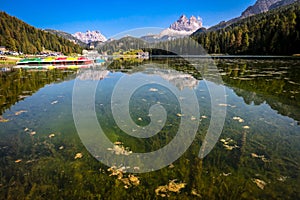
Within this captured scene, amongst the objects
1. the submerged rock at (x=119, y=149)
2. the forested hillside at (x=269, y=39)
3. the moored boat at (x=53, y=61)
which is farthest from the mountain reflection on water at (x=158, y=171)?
the forested hillside at (x=269, y=39)

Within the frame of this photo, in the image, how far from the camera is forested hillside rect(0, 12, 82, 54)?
107 meters

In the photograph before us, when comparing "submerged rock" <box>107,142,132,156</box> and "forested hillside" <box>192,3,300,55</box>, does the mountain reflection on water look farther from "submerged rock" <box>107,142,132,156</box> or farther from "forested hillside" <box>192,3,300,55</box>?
"forested hillside" <box>192,3,300,55</box>

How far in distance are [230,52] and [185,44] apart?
49.0m

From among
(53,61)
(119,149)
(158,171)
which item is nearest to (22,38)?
(53,61)

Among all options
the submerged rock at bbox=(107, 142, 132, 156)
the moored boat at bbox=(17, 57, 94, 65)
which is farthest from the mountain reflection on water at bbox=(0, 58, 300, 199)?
the moored boat at bbox=(17, 57, 94, 65)

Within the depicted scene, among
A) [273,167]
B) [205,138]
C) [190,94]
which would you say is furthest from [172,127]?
[190,94]

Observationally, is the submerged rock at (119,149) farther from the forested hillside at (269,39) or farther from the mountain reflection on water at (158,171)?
the forested hillside at (269,39)

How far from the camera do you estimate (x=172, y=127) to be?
324 inches

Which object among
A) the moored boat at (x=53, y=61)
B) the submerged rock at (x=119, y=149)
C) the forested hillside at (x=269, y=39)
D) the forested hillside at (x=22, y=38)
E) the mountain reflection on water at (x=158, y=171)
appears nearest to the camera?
the mountain reflection on water at (x=158, y=171)

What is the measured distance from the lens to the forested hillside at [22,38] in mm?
106625

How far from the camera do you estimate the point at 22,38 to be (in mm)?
121188

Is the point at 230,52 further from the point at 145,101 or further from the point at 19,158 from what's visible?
the point at 19,158

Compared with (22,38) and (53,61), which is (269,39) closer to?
(53,61)

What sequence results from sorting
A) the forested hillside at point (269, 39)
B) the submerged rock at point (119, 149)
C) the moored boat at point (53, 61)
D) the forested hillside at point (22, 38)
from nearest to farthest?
the submerged rock at point (119, 149) < the moored boat at point (53, 61) < the forested hillside at point (269, 39) < the forested hillside at point (22, 38)
